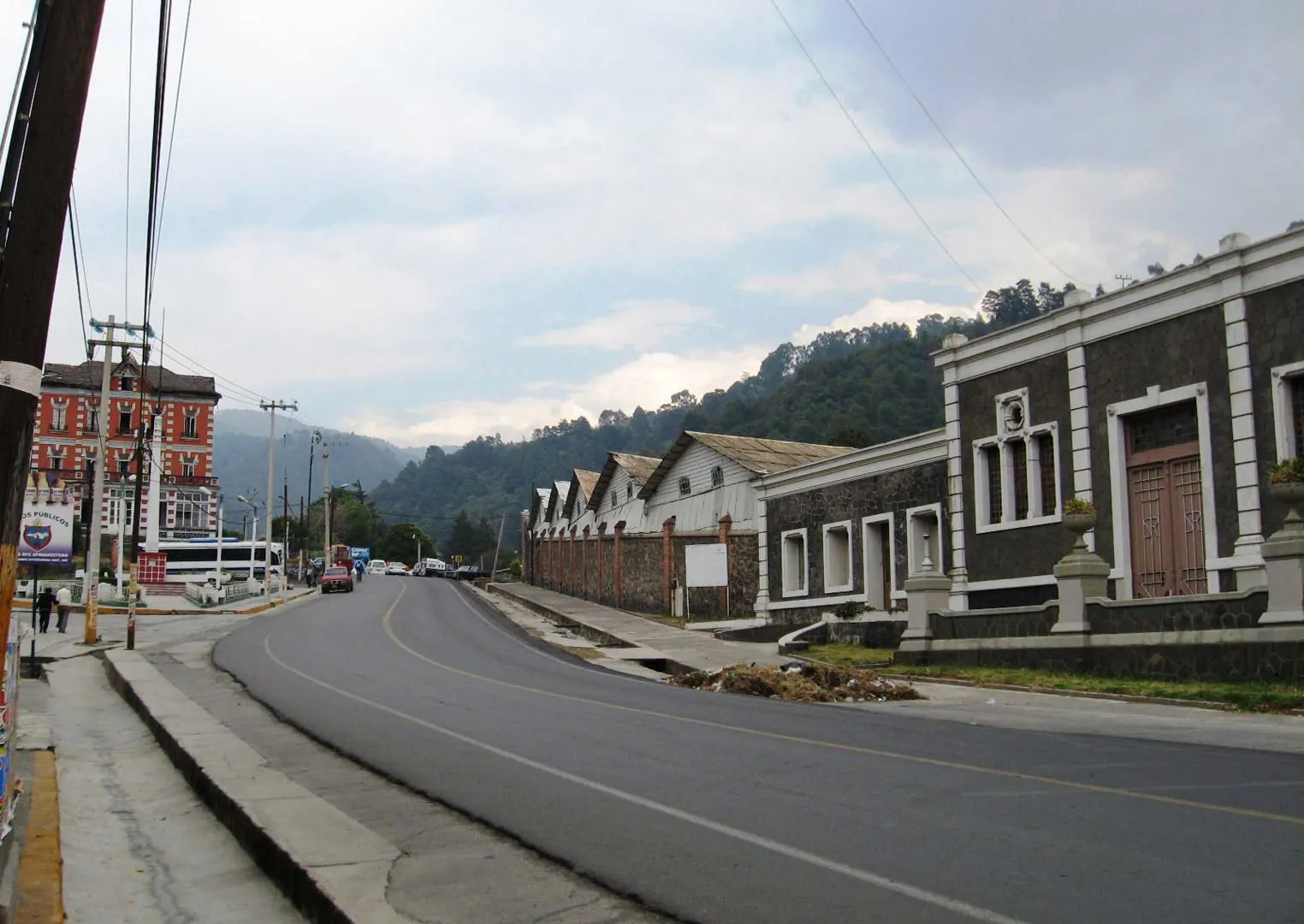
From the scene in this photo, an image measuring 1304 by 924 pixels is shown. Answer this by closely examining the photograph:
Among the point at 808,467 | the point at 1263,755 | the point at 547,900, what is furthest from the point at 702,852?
the point at 808,467

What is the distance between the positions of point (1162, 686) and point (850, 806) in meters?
10.6

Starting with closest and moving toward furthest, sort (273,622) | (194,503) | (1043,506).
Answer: (1043,506), (273,622), (194,503)

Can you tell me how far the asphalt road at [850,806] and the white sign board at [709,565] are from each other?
2130cm

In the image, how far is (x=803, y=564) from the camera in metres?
34.4

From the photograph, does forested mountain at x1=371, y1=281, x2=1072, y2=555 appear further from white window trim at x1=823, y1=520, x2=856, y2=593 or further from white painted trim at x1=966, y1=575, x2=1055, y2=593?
white painted trim at x1=966, y1=575, x2=1055, y2=593

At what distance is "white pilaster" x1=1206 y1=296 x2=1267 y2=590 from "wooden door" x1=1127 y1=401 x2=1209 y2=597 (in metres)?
1.04

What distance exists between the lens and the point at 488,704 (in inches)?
639

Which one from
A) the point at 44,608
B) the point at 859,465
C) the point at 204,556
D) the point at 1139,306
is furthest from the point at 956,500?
the point at 204,556

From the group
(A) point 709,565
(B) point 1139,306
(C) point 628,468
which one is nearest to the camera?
(B) point 1139,306

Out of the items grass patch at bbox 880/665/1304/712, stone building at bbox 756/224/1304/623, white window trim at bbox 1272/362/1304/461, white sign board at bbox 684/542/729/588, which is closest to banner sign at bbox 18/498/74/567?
white sign board at bbox 684/542/729/588

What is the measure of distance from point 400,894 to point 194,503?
100053 mm

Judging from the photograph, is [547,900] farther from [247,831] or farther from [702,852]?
[247,831]

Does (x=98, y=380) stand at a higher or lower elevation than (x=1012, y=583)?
higher

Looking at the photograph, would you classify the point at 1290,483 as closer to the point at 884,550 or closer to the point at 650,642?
the point at 884,550
